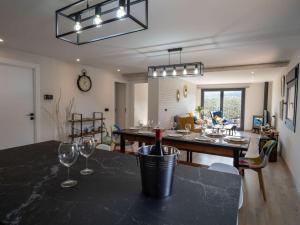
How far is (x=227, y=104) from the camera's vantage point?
952 cm

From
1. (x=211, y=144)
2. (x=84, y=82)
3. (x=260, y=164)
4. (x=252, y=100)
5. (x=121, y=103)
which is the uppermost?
(x=84, y=82)

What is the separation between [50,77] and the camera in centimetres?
438

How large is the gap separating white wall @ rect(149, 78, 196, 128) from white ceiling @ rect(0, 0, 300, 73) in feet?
6.65

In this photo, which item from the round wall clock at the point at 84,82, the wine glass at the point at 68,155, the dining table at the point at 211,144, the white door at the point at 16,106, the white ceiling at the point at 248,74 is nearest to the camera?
the wine glass at the point at 68,155

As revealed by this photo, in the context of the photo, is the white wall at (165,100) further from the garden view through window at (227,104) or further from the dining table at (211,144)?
→ the dining table at (211,144)

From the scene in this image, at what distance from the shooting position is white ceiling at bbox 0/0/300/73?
78.0 inches

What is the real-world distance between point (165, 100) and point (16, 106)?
14.5 feet

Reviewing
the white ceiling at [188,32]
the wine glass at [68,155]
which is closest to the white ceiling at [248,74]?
the white ceiling at [188,32]

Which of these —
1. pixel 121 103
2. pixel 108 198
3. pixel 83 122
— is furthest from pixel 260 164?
pixel 121 103

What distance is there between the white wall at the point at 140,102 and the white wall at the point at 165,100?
87 centimetres

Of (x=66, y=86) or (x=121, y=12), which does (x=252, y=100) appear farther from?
(x=121, y=12)

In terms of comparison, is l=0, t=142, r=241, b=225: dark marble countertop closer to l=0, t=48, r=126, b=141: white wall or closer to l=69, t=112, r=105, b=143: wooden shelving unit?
l=0, t=48, r=126, b=141: white wall

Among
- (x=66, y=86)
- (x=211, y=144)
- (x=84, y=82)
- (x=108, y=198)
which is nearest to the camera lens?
(x=108, y=198)

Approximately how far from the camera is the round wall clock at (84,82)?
506 cm
